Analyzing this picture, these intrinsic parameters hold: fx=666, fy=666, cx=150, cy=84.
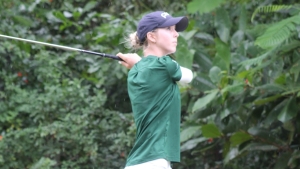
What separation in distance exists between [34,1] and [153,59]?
4723 millimetres

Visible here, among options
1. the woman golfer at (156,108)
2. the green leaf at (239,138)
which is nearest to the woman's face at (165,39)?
the woman golfer at (156,108)

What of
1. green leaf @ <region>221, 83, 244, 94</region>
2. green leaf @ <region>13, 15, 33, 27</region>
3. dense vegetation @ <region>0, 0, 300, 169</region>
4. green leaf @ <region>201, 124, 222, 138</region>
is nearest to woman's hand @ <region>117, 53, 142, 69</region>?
dense vegetation @ <region>0, 0, 300, 169</region>

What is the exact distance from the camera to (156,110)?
145 inches

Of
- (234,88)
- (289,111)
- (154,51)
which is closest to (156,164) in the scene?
(154,51)

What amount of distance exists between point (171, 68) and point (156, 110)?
0.25 meters

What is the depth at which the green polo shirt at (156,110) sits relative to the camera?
12.0 ft

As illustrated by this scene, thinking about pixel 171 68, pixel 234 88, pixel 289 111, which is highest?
pixel 171 68

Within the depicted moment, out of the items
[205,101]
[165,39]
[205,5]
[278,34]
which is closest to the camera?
[165,39]

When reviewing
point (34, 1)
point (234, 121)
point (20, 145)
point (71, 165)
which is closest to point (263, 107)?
point (234, 121)

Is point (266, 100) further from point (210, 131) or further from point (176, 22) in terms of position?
point (176, 22)

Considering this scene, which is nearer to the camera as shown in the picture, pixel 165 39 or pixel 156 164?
pixel 156 164

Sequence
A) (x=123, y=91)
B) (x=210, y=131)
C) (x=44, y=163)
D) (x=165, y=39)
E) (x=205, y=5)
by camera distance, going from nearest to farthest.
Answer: (x=165, y=39)
(x=205, y=5)
(x=210, y=131)
(x=44, y=163)
(x=123, y=91)

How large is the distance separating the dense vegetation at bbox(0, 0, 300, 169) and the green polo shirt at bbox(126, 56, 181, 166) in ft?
6.03

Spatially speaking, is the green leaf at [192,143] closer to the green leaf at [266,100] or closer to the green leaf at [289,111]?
the green leaf at [266,100]
